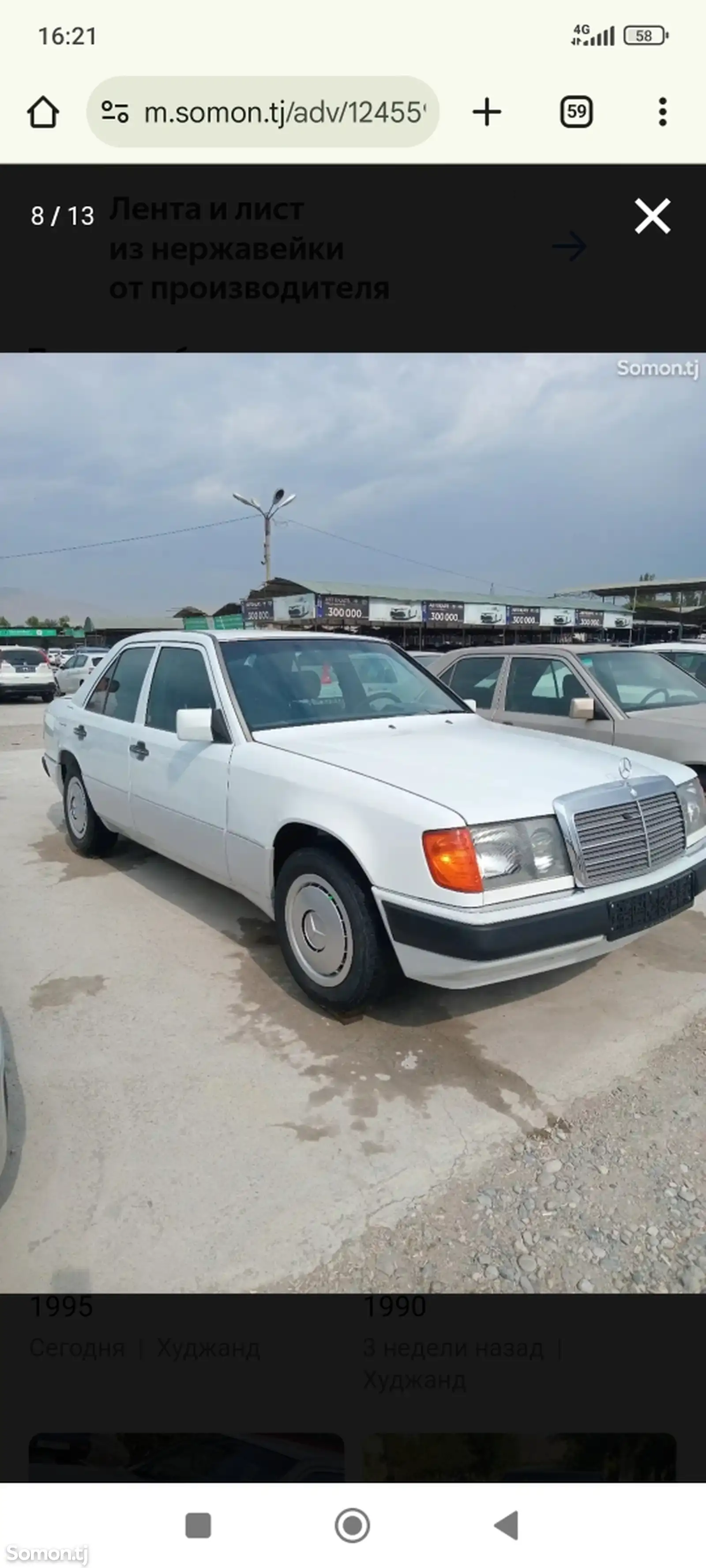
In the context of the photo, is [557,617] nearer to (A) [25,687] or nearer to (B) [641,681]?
(A) [25,687]

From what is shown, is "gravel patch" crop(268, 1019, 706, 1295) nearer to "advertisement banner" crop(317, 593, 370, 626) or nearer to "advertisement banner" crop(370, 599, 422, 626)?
"advertisement banner" crop(317, 593, 370, 626)

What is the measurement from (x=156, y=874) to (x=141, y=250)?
11.2 ft

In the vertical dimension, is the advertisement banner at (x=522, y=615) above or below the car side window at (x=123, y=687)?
above

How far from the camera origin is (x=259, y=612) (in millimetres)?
32781

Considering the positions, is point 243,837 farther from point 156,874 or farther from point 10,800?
point 10,800

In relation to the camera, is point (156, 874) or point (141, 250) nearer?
point (141, 250)

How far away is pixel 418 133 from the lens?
212 cm

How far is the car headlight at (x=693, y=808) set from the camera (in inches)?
124

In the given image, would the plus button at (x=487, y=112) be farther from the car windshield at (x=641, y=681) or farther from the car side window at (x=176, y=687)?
the car windshield at (x=641, y=681)

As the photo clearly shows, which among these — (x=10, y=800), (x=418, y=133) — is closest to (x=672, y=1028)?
(x=418, y=133)

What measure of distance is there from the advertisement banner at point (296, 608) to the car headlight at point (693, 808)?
2729 centimetres

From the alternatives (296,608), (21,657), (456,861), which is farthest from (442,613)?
(456,861)

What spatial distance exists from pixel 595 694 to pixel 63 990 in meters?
4.18
